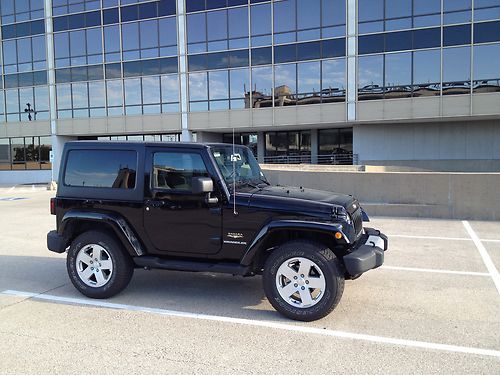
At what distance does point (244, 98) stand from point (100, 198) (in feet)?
81.7

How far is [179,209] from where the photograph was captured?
5.02 m

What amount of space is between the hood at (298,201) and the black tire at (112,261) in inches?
68.0

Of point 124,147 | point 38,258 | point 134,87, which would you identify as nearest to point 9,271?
point 38,258

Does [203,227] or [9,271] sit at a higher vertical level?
[203,227]

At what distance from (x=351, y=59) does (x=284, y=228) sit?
2405 centimetres

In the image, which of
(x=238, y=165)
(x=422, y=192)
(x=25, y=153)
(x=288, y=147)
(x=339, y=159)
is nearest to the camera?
(x=238, y=165)

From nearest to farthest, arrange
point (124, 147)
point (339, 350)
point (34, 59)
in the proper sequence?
1. point (339, 350)
2. point (124, 147)
3. point (34, 59)

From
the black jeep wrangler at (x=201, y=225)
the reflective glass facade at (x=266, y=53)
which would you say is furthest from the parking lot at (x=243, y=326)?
the reflective glass facade at (x=266, y=53)

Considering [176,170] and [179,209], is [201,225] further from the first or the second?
[176,170]

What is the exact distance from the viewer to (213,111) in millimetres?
30250

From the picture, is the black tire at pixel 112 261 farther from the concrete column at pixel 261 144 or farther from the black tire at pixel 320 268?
the concrete column at pixel 261 144

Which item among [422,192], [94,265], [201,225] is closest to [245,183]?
[201,225]

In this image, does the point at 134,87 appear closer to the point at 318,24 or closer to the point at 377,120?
the point at 318,24

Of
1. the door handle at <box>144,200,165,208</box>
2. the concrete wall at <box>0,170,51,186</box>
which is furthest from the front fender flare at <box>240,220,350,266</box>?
the concrete wall at <box>0,170,51,186</box>
